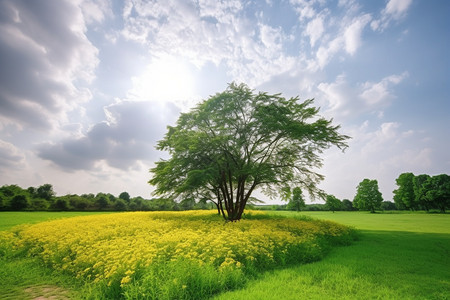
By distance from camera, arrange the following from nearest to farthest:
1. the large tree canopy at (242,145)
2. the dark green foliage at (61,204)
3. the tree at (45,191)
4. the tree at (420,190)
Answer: the large tree canopy at (242,145) → the dark green foliage at (61,204) → the tree at (420,190) → the tree at (45,191)

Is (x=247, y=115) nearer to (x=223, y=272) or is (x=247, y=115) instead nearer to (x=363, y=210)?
(x=223, y=272)

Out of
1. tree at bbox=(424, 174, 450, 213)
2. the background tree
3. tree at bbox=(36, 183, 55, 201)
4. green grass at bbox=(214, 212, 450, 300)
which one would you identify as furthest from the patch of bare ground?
the background tree

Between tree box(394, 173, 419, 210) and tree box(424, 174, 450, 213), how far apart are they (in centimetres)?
573

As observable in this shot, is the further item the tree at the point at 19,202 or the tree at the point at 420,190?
the tree at the point at 420,190

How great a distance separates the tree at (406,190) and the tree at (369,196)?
8309mm

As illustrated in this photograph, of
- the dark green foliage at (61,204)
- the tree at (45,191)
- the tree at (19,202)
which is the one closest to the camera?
the tree at (19,202)

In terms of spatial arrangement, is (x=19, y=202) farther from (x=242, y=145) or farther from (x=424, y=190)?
(x=424, y=190)

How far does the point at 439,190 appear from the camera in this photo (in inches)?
1836

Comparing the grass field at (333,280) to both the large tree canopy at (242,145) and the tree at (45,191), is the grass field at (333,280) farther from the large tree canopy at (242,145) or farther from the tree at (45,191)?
the tree at (45,191)

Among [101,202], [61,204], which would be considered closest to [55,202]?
[61,204]

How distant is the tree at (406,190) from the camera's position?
55219mm

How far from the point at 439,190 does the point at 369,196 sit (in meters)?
13.6

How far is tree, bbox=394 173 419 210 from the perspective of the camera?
55219mm

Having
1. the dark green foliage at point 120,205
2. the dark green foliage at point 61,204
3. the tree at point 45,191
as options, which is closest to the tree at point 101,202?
the dark green foliage at point 120,205
